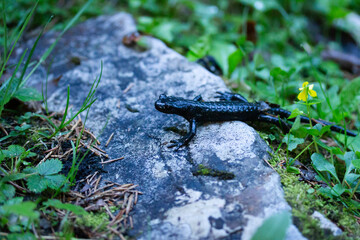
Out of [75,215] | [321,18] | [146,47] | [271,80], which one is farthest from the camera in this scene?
[321,18]

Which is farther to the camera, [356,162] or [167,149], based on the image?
[167,149]

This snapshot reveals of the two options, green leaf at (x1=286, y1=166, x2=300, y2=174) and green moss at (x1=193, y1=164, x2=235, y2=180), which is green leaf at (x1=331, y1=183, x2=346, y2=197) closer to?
green leaf at (x1=286, y1=166, x2=300, y2=174)

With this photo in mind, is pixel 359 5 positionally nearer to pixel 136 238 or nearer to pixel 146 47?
pixel 146 47

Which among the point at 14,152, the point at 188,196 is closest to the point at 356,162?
the point at 188,196

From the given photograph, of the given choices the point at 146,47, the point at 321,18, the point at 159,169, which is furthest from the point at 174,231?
the point at 321,18

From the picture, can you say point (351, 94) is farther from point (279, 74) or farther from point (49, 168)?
point (49, 168)

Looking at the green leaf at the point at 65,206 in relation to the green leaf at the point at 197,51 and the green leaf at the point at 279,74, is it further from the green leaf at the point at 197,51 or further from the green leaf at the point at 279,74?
the green leaf at the point at 279,74

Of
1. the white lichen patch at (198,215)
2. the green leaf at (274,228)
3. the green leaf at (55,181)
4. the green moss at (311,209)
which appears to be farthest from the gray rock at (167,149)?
the green leaf at (55,181)
